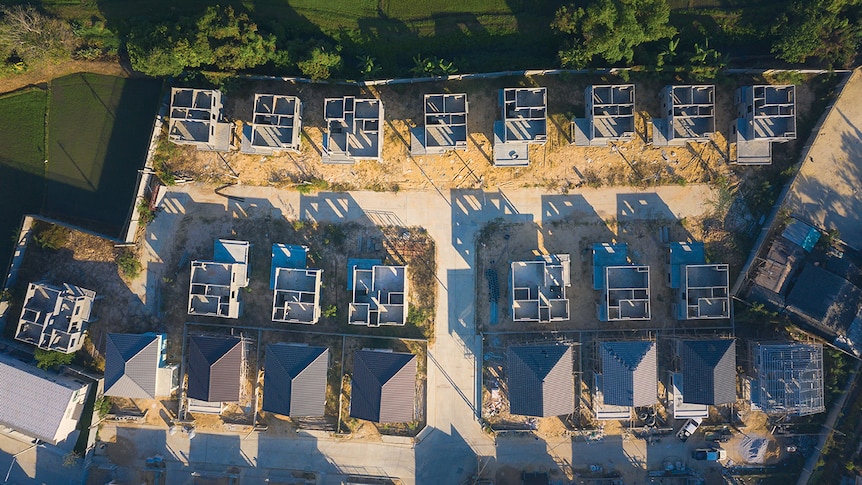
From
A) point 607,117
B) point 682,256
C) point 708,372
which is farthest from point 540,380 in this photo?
point 607,117

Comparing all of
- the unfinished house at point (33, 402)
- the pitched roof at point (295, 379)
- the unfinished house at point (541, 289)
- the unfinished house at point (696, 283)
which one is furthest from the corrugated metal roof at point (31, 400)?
the unfinished house at point (696, 283)

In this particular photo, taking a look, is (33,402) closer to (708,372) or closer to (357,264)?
(357,264)

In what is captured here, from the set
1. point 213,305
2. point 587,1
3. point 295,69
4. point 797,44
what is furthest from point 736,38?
point 213,305

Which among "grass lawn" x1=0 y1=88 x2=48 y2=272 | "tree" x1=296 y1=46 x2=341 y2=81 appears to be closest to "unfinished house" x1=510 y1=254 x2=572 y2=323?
"tree" x1=296 y1=46 x2=341 y2=81

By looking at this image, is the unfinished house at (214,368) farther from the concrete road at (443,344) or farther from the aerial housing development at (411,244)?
the concrete road at (443,344)

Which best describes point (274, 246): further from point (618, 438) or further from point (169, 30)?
point (618, 438)

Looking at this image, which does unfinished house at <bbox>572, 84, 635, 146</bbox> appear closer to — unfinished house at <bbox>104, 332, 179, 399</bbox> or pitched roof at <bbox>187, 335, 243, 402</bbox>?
pitched roof at <bbox>187, 335, 243, 402</bbox>
